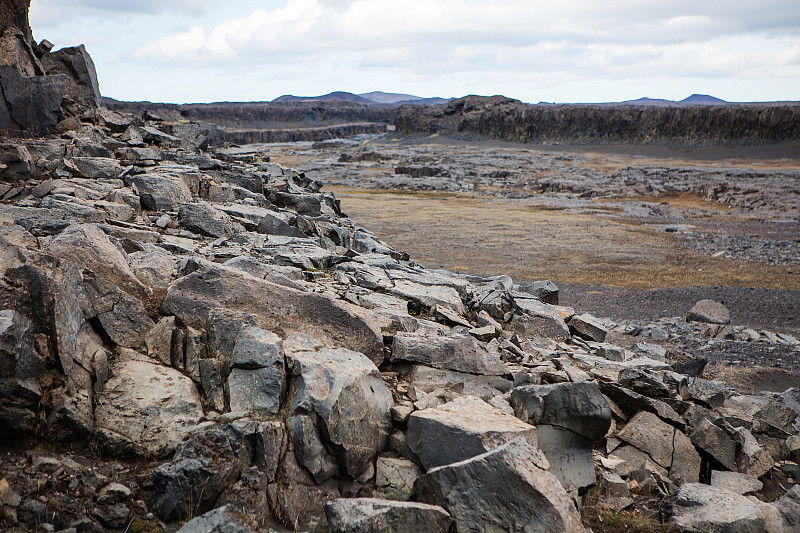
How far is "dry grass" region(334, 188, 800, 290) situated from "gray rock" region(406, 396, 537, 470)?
14942 mm

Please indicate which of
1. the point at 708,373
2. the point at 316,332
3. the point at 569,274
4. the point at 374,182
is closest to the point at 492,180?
the point at 374,182

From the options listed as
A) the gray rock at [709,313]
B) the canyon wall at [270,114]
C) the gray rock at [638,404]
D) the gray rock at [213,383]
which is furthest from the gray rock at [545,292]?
the canyon wall at [270,114]

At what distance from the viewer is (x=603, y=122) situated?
98.8 metres

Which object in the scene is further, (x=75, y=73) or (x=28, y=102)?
(x=75, y=73)

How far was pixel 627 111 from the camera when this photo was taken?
96438 mm

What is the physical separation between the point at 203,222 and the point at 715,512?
8.86m

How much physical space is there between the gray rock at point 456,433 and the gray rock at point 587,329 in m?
5.36

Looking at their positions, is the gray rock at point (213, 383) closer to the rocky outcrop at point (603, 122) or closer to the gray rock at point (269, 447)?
the gray rock at point (269, 447)

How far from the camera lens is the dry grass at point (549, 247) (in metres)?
20.2

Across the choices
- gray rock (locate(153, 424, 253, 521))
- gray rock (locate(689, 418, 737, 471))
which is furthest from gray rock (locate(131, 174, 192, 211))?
gray rock (locate(689, 418, 737, 471))

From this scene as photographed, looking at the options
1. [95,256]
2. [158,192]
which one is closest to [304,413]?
[95,256]

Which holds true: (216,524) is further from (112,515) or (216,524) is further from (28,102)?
(28,102)

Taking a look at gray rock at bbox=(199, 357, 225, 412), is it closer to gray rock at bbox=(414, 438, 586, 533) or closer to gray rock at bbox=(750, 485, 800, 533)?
gray rock at bbox=(414, 438, 586, 533)

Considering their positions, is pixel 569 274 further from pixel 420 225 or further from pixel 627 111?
pixel 627 111
